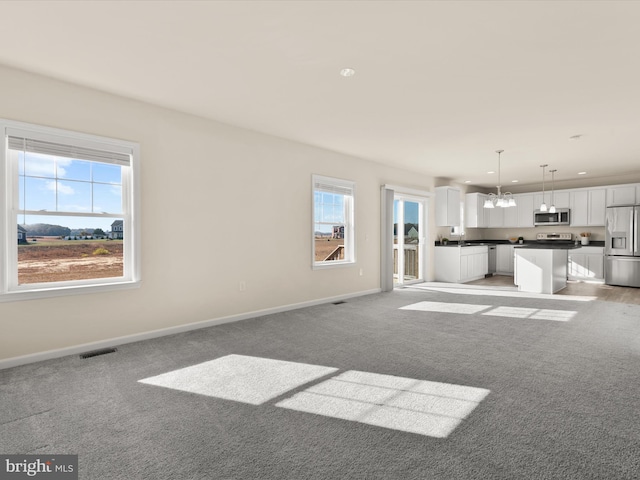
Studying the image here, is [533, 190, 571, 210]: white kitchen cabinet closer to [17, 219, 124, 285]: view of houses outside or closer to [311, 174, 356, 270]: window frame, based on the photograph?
[311, 174, 356, 270]: window frame

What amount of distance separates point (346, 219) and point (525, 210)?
6.13 metres

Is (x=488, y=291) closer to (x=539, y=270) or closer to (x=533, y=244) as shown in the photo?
(x=539, y=270)

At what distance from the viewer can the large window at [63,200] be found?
3174 mm

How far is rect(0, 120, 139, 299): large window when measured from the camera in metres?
3.17

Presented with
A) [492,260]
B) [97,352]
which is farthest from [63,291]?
[492,260]

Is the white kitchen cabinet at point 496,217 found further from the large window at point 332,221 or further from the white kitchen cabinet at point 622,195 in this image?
the large window at point 332,221

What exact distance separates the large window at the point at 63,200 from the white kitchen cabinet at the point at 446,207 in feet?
22.7

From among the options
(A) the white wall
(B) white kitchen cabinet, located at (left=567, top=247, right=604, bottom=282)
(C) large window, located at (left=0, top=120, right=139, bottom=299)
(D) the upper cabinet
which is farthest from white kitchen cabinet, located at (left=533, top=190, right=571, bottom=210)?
(C) large window, located at (left=0, top=120, right=139, bottom=299)

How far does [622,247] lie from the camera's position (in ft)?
26.3

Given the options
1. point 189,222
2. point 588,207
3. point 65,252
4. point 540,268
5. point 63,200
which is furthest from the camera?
point 588,207

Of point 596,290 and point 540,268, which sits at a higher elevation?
point 540,268

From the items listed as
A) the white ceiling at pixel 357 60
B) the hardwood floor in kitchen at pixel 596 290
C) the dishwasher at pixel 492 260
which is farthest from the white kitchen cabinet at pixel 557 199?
the white ceiling at pixel 357 60

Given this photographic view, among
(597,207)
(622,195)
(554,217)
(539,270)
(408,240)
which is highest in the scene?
(622,195)

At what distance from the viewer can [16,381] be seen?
110 inches
